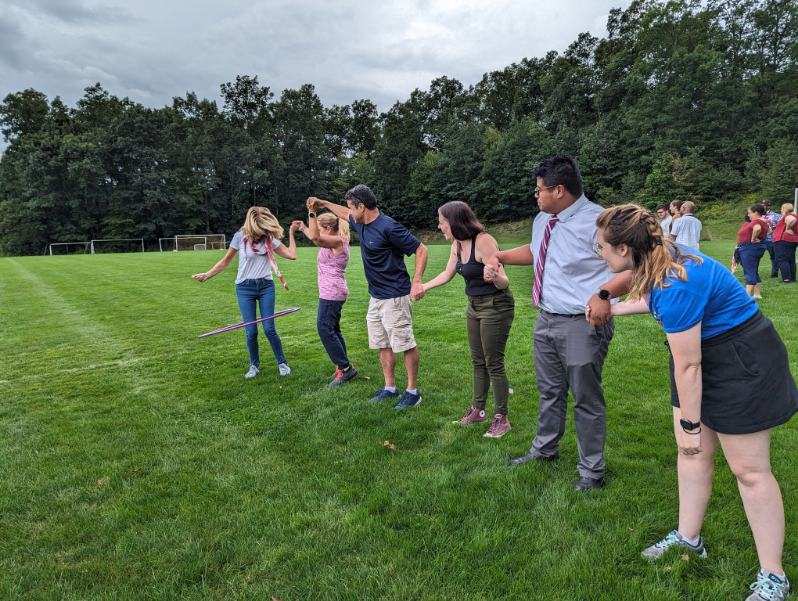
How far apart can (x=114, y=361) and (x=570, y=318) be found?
651cm

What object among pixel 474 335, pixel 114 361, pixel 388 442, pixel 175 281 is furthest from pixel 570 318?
pixel 175 281

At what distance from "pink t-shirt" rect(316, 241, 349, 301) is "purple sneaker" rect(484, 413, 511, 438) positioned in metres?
2.33

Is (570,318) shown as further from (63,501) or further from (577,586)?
(63,501)

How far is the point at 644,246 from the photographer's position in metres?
2.17

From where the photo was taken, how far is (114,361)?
709 cm

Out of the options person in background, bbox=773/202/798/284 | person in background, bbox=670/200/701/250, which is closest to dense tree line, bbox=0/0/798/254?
person in background, bbox=773/202/798/284

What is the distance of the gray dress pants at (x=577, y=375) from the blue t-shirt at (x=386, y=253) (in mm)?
1781

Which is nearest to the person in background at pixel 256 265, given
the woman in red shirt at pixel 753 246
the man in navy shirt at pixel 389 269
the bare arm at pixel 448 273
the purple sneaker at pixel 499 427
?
the man in navy shirt at pixel 389 269

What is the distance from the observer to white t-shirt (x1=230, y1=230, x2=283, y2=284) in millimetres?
5816

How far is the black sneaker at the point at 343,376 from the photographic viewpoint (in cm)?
A: 567

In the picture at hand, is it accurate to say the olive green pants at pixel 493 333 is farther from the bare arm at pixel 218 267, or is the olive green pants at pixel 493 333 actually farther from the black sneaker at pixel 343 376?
the bare arm at pixel 218 267

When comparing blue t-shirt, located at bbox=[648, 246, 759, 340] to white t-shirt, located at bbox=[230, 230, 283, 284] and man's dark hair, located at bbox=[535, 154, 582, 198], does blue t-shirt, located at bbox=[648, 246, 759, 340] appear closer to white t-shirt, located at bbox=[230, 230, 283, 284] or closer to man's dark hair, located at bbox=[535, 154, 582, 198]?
man's dark hair, located at bbox=[535, 154, 582, 198]

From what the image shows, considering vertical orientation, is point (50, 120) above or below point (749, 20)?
below

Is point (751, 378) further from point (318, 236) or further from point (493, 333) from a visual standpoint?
point (318, 236)
